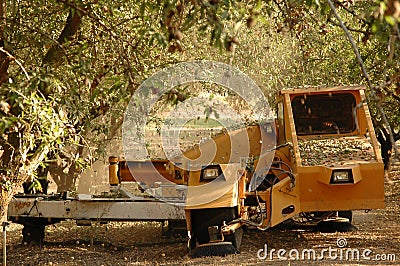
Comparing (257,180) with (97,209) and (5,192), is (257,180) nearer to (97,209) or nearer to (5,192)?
(97,209)

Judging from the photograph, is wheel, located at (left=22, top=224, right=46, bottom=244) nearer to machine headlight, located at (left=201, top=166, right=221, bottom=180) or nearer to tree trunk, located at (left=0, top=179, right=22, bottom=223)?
tree trunk, located at (left=0, top=179, right=22, bottom=223)

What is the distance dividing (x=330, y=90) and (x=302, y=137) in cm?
78

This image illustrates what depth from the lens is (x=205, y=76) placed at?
14.1 m

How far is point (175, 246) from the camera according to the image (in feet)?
37.4

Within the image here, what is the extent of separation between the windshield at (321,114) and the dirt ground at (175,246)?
165cm

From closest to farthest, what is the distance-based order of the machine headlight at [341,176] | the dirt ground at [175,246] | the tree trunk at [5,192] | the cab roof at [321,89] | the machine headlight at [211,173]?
the machine headlight at [341,176]
the dirt ground at [175,246]
the tree trunk at [5,192]
the machine headlight at [211,173]
the cab roof at [321,89]

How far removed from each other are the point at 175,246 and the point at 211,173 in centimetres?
196

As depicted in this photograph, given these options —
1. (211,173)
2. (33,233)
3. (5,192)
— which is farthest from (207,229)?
(33,233)

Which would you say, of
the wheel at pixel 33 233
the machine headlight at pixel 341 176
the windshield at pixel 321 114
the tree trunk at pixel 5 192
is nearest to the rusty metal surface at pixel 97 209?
the wheel at pixel 33 233

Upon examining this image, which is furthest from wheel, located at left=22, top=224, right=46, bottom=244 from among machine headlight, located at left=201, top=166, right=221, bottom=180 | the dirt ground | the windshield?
the windshield

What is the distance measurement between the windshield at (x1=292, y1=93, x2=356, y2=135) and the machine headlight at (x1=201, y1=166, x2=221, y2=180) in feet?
5.96

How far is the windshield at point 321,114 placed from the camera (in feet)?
36.8

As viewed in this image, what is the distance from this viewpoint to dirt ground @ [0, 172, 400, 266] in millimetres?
9570

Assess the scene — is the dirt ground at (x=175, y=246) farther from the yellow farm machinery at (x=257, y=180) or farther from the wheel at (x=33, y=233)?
the yellow farm machinery at (x=257, y=180)
